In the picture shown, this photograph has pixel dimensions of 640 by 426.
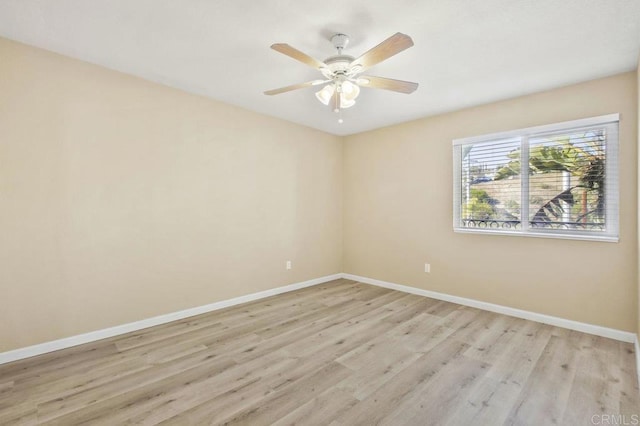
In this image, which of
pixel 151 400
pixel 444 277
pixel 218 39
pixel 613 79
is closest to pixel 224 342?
pixel 151 400

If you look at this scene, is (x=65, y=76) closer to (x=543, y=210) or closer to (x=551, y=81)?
(x=551, y=81)

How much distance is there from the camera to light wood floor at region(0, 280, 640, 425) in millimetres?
1837

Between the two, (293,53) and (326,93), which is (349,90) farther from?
(293,53)

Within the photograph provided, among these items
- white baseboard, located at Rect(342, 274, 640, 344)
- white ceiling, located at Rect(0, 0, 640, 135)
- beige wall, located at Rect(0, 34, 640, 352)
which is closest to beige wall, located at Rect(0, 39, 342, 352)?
beige wall, located at Rect(0, 34, 640, 352)

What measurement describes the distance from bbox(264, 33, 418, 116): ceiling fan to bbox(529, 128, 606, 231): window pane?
76.8 inches

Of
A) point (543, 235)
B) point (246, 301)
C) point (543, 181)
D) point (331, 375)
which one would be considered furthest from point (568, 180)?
point (246, 301)

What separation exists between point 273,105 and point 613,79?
11.5 feet

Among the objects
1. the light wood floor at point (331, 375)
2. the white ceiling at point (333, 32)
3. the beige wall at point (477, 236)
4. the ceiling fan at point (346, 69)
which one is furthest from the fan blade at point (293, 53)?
the beige wall at point (477, 236)

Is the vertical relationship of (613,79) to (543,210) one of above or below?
above

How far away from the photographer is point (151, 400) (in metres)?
1.95

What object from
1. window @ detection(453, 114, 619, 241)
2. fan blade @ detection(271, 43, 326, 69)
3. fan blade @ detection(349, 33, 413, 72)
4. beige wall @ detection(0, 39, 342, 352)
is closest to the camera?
fan blade @ detection(349, 33, 413, 72)

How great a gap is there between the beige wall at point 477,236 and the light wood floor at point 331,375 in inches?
14.6

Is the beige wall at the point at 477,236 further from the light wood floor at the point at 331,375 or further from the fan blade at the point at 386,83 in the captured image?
the fan blade at the point at 386,83

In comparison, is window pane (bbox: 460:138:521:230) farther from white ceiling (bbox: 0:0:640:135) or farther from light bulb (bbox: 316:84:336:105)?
light bulb (bbox: 316:84:336:105)
